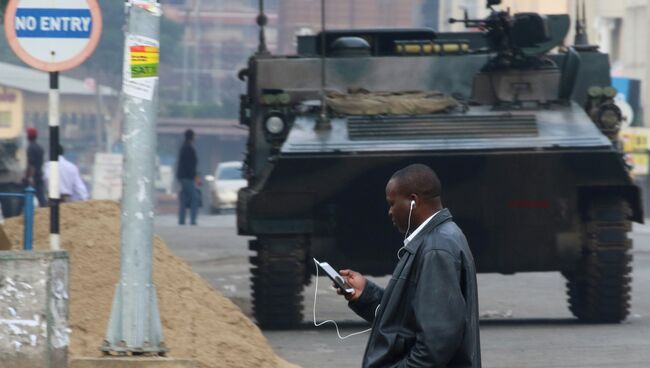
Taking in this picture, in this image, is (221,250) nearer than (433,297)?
No

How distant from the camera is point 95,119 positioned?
9019 centimetres

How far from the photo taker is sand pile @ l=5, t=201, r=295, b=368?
1052cm

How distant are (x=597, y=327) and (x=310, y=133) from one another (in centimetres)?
278

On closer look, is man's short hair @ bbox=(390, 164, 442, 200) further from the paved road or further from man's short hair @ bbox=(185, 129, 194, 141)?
man's short hair @ bbox=(185, 129, 194, 141)

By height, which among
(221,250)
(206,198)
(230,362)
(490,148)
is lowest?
(206,198)

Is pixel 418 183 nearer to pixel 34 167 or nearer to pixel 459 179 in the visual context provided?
pixel 459 179

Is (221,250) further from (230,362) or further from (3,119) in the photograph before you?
(3,119)

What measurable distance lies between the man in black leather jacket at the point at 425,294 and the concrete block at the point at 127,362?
3.47 meters

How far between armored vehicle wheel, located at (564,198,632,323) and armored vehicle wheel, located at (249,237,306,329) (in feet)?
7.29

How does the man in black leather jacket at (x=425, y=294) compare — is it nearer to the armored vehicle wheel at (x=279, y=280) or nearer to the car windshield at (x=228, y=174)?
the armored vehicle wheel at (x=279, y=280)

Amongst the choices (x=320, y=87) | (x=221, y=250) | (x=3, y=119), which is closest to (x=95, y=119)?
(x=3, y=119)

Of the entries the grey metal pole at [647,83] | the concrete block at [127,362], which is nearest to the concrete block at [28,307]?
the concrete block at [127,362]

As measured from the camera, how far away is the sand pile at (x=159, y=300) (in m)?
10.5

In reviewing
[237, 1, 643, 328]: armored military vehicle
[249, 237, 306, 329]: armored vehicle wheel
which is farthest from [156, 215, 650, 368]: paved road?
[237, 1, 643, 328]: armored military vehicle
